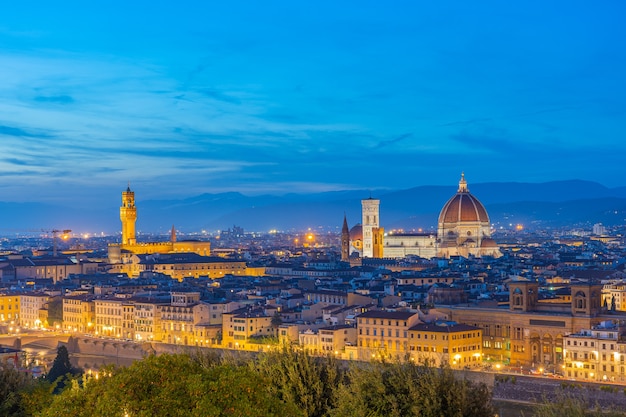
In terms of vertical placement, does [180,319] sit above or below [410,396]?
above

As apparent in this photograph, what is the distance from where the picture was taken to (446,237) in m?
129

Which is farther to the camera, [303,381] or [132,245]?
[132,245]

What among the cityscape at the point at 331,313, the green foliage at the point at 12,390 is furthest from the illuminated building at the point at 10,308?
the green foliage at the point at 12,390

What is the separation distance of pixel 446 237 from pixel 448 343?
78.4 m

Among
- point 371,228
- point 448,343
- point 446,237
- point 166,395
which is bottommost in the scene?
point 448,343

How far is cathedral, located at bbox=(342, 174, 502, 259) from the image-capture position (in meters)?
128

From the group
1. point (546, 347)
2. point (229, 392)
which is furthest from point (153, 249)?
point (229, 392)

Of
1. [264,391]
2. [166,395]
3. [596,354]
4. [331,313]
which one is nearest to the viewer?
[166,395]

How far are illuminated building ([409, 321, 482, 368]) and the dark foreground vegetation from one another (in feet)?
58.8

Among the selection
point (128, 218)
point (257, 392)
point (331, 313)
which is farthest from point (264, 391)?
point (128, 218)

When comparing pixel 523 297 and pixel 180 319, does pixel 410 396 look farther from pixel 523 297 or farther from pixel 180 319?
pixel 180 319

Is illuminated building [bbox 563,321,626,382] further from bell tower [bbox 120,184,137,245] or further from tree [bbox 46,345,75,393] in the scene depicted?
bell tower [bbox 120,184,137,245]

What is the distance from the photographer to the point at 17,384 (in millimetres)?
28609

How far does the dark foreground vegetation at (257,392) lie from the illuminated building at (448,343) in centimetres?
1791
